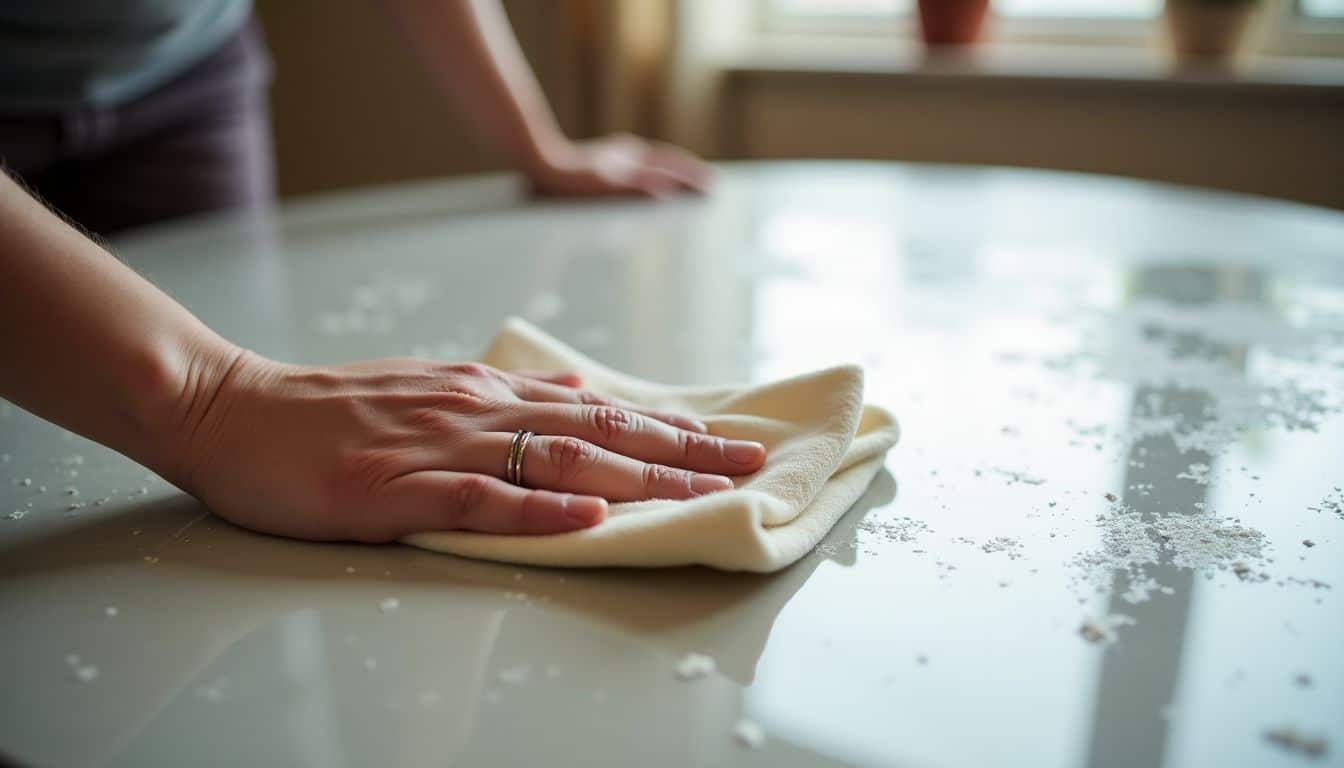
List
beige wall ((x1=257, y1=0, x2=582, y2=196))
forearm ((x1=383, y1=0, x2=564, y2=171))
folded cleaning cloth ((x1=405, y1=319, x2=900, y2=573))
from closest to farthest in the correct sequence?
1. folded cleaning cloth ((x1=405, y1=319, x2=900, y2=573))
2. forearm ((x1=383, y1=0, x2=564, y2=171))
3. beige wall ((x1=257, y1=0, x2=582, y2=196))

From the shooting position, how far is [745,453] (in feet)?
2.00

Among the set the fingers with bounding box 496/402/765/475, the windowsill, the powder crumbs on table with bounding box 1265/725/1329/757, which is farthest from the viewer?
the windowsill

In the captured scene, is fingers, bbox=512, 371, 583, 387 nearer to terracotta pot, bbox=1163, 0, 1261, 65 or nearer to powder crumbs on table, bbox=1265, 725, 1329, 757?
powder crumbs on table, bbox=1265, 725, 1329, 757

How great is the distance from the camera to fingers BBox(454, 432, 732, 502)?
1.92 feet

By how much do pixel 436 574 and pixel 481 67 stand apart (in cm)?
119

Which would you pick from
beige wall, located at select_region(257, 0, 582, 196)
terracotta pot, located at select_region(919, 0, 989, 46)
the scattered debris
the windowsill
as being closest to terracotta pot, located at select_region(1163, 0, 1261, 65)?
the windowsill

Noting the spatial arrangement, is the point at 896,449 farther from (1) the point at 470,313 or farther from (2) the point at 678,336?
(1) the point at 470,313

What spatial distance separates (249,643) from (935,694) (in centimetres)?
30

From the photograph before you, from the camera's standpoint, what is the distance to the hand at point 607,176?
5.19 feet

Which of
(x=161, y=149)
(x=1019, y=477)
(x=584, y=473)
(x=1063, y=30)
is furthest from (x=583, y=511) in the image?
(x=1063, y=30)

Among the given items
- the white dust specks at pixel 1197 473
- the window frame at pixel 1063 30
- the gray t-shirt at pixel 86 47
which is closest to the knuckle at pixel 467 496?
the white dust specks at pixel 1197 473

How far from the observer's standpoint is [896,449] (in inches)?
27.9

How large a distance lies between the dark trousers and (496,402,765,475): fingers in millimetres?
887

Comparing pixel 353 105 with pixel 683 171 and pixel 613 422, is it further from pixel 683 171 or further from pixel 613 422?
pixel 613 422
